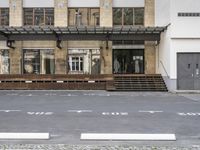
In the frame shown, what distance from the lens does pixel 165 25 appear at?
32.9m

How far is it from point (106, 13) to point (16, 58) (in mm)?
8293

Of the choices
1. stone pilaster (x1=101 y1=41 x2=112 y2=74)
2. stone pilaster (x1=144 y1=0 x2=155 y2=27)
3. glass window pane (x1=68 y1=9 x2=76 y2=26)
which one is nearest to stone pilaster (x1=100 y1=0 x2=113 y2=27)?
stone pilaster (x1=101 y1=41 x2=112 y2=74)

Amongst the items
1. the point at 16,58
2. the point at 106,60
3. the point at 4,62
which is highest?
the point at 16,58

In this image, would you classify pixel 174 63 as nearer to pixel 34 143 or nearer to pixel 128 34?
pixel 128 34

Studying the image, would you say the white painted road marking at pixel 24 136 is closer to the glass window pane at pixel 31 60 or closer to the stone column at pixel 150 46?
the glass window pane at pixel 31 60

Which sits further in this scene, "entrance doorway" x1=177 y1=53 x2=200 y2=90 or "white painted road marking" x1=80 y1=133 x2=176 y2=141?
"entrance doorway" x1=177 y1=53 x2=200 y2=90

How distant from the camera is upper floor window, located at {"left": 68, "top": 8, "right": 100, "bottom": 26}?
35.8m

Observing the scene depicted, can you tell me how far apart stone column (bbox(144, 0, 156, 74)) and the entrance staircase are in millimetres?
1907

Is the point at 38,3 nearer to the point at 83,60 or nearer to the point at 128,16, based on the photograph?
the point at 83,60

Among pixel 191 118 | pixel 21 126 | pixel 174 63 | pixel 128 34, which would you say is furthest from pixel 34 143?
pixel 128 34

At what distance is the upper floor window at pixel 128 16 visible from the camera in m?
36.0

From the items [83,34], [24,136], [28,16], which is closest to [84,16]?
[83,34]

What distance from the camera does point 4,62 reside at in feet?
118

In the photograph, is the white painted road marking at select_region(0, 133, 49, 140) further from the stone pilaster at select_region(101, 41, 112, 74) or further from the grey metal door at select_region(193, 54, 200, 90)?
the stone pilaster at select_region(101, 41, 112, 74)
